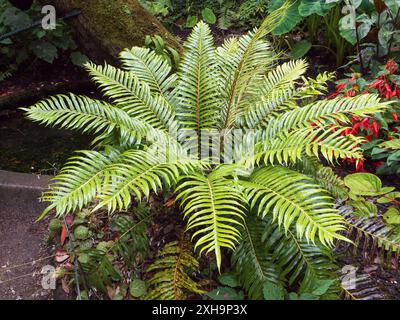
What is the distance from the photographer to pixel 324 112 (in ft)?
7.61

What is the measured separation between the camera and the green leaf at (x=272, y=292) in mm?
1954

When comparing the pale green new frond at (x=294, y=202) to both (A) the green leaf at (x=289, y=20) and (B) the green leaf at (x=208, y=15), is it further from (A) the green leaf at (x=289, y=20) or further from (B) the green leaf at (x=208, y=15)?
(B) the green leaf at (x=208, y=15)

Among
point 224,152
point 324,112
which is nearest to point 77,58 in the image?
point 224,152

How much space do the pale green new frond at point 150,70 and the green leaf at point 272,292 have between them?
1.53 meters

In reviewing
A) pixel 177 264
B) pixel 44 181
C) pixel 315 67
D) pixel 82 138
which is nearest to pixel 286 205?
pixel 177 264

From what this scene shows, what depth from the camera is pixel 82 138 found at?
3.78m

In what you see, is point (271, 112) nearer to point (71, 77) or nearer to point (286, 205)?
point (286, 205)

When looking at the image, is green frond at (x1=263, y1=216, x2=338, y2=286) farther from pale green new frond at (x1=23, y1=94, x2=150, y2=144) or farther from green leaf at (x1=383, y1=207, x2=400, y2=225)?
pale green new frond at (x1=23, y1=94, x2=150, y2=144)

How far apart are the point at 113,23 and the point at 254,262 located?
8.44ft

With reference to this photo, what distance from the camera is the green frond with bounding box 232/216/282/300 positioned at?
6.93ft

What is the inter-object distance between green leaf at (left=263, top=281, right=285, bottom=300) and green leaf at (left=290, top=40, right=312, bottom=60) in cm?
311

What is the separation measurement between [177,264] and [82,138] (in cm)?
198

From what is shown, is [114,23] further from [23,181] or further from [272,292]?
[272,292]

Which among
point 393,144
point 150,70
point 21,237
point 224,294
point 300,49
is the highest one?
point 300,49
